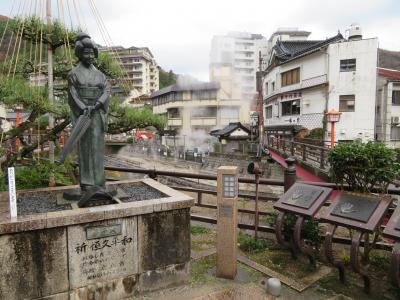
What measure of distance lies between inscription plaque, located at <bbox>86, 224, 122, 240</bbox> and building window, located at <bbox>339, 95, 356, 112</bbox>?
86.3 ft

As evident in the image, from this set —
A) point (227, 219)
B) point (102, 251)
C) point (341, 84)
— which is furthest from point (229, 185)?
point (341, 84)

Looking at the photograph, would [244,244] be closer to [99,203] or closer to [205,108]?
[99,203]

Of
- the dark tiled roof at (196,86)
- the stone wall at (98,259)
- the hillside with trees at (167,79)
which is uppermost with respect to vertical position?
the hillside with trees at (167,79)

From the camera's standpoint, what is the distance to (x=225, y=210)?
482 cm

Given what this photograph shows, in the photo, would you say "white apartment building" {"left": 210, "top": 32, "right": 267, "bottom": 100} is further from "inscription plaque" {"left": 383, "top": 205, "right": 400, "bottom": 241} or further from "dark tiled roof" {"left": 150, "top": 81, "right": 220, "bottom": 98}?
"inscription plaque" {"left": 383, "top": 205, "right": 400, "bottom": 241}

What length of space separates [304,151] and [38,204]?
13.2 m

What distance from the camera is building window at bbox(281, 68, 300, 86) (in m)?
29.8

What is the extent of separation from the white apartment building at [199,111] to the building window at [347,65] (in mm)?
21651

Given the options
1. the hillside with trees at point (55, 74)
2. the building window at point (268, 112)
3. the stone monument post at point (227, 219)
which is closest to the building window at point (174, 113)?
the building window at point (268, 112)

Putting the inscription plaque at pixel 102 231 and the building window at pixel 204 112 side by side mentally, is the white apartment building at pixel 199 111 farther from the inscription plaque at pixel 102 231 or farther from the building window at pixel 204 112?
the inscription plaque at pixel 102 231

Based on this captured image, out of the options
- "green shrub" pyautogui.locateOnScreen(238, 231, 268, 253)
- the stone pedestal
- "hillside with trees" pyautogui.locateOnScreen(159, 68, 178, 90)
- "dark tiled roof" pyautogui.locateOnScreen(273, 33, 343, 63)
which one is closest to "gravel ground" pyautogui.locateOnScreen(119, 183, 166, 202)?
the stone pedestal

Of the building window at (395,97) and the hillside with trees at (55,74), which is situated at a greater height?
the building window at (395,97)

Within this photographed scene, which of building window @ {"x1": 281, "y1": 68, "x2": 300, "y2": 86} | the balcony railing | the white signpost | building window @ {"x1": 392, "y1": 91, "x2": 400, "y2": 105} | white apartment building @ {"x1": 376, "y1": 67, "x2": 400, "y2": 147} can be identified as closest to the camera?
the white signpost

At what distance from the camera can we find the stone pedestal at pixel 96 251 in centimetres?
373
